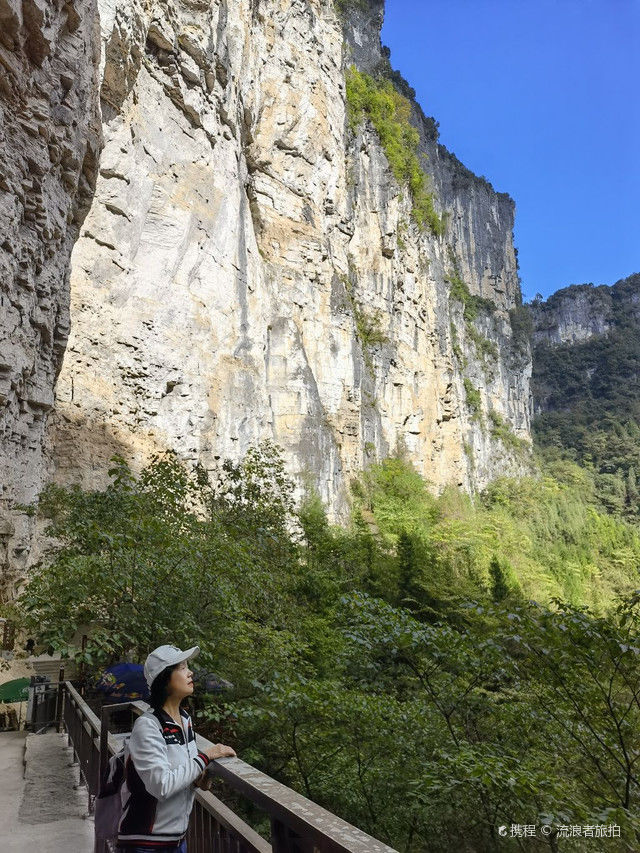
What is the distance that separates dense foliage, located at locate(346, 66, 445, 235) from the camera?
145 feet

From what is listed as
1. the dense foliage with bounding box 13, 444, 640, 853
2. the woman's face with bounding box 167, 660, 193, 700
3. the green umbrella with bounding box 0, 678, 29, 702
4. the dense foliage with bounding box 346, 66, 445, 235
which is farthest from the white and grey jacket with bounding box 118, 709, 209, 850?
the dense foliage with bounding box 346, 66, 445, 235

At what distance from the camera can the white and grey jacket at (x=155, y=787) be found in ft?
7.34

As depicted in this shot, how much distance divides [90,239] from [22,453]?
1241 cm

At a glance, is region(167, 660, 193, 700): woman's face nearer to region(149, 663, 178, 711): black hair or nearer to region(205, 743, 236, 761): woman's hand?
region(149, 663, 178, 711): black hair

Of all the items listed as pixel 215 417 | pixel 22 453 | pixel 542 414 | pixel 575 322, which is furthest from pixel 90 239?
pixel 575 322

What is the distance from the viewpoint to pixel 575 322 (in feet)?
361

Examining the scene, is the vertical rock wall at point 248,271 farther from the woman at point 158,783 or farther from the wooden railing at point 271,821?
the woman at point 158,783

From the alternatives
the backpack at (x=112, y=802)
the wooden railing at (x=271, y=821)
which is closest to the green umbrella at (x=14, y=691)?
the wooden railing at (x=271, y=821)

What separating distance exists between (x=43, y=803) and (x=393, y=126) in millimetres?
49139

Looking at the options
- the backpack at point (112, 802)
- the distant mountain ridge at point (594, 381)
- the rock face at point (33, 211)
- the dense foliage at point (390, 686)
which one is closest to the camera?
the backpack at point (112, 802)

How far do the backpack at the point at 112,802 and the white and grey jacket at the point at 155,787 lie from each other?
46 millimetres

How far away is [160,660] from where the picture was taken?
252cm

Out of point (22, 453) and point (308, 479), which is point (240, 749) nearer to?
point (22, 453)

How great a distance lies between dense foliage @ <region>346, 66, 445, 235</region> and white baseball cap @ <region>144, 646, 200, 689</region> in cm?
4477
